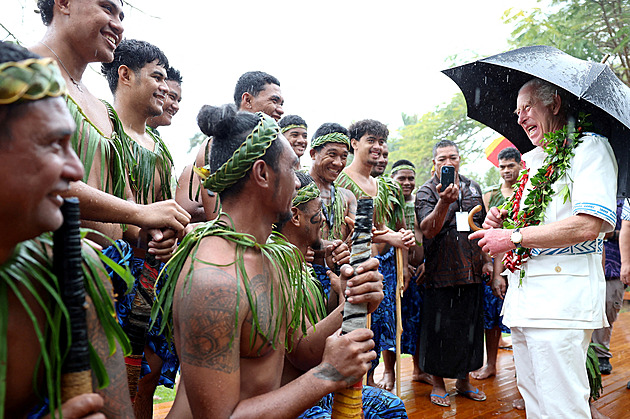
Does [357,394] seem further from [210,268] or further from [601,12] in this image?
[601,12]

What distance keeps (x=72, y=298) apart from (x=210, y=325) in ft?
1.82

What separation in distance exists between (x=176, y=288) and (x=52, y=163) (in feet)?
2.69

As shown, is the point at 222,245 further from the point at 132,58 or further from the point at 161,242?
the point at 132,58

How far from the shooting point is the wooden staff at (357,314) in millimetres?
1941

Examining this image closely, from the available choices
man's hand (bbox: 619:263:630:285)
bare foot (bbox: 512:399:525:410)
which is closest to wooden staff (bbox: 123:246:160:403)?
bare foot (bbox: 512:399:525:410)

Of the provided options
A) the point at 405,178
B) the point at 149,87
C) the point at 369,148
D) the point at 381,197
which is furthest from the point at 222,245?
the point at 405,178

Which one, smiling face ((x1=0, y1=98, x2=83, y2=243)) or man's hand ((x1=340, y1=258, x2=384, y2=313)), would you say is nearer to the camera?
smiling face ((x1=0, y1=98, x2=83, y2=243))

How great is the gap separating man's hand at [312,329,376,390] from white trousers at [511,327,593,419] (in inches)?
59.3

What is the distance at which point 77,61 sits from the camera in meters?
2.51

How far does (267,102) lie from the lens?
4.44 meters

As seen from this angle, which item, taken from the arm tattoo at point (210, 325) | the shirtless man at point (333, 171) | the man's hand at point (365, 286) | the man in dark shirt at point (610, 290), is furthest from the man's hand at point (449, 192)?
the arm tattoo at point (210, 325)

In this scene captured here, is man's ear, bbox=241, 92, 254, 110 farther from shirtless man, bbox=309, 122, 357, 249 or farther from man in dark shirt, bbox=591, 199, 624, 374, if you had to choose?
man in dark shirt, bbox=591, 199, 624, 374

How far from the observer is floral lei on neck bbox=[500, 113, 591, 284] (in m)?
3.04

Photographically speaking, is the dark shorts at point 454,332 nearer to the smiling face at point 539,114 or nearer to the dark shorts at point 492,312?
the dark shorts at point 492,312
